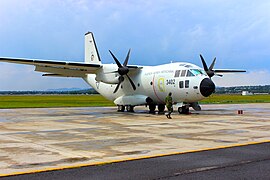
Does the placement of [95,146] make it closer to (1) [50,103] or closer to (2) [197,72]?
(2) [197,72]

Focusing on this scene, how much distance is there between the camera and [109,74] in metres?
28.5

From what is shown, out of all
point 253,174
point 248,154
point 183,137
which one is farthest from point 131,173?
point 183,137

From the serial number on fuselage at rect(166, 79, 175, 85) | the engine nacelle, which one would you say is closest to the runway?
the serial number on fuselage at rect(166, 79, 175, 85)

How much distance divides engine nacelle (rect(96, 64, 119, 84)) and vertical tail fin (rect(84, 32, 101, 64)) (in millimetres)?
4571

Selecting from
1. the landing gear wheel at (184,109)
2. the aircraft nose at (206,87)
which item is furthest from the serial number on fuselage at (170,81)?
the aircraft nose at (206,87)

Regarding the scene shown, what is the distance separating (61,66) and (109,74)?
3.86 metres

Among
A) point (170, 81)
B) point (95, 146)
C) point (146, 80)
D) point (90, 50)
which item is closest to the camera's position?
point (95, 146)

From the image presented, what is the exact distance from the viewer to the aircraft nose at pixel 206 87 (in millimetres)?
23469

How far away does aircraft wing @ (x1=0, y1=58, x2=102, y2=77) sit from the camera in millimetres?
25375

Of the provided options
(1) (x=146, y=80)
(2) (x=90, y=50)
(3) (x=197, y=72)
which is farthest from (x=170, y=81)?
(2) (x=90, y=50)

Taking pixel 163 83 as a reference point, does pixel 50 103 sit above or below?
below

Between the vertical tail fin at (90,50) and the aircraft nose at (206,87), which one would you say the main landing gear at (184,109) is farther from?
the vertical tail fin at (90,50)

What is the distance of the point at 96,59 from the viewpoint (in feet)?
111

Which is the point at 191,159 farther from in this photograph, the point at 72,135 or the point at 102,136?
the point at 72,135
